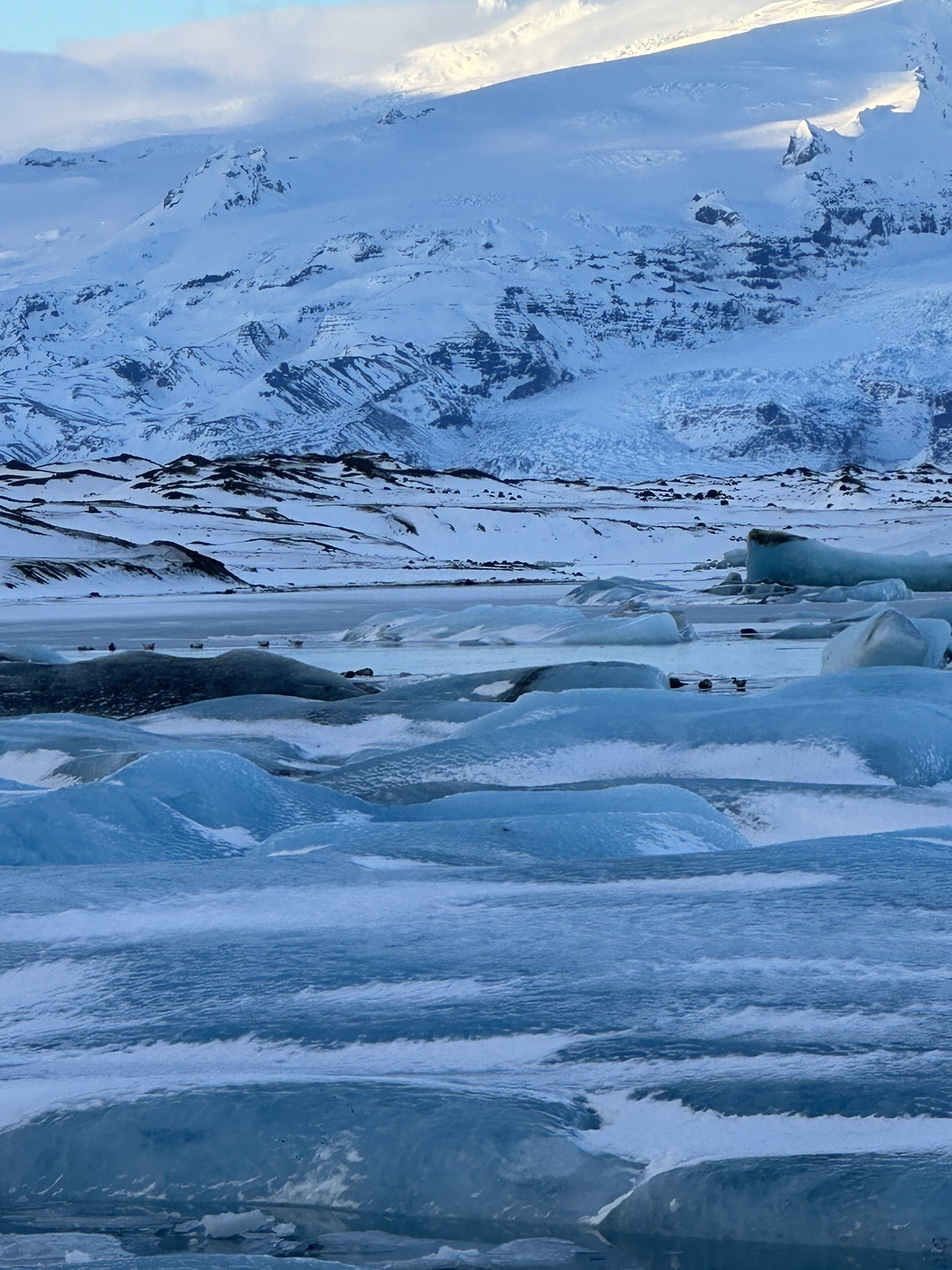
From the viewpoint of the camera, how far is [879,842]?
318 centimetres

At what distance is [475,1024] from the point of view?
2023 millimetres

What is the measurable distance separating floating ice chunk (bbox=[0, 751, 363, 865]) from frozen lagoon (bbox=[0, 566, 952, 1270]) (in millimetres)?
10

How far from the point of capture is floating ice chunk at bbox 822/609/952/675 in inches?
271

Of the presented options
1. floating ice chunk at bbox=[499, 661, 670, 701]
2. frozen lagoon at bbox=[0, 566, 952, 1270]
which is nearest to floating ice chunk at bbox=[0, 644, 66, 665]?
floating ice chunk at bbox=[499, 661, 670, 701]

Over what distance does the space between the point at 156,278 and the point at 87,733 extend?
197 meters

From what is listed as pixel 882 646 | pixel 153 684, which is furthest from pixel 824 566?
pixel 153 684

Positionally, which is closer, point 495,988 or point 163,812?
point 495,988

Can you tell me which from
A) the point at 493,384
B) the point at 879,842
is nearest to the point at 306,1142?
the point at 879,842

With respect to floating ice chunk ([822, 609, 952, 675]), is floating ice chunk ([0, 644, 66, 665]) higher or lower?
higher

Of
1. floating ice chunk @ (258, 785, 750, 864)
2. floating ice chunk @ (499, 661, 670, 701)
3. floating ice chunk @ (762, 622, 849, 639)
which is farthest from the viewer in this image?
floating ice chunk @ (762, 622, 849, 639)

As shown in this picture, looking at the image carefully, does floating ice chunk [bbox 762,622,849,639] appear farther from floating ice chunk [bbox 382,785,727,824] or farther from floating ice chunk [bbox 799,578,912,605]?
floating ice chunk [bbox 382,785,727,824]

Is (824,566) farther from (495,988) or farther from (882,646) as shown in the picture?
(495,988)

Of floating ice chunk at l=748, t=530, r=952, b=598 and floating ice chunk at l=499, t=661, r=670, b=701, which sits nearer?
floating ice chunk at l=499, t=661, r=670, b=701

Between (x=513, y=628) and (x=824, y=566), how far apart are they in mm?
7700
